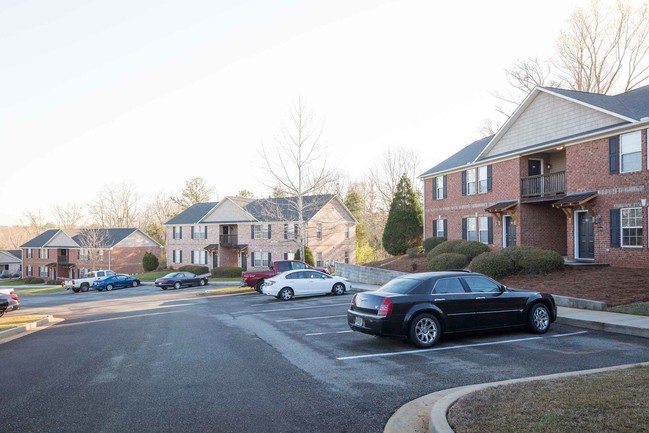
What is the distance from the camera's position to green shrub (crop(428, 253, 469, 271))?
2341 cm

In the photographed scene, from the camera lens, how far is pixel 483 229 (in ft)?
94.3

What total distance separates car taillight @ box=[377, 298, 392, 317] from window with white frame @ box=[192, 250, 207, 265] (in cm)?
4819

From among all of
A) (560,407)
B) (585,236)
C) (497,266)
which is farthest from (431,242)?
(560,407)

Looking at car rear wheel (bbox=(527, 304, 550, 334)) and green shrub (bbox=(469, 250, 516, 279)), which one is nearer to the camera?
car rear wheel (bbox=(527, 304, 550, 334))

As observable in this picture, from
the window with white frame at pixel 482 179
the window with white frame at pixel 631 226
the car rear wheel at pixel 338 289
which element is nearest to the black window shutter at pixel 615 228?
the window with white frame at pixel 631 226

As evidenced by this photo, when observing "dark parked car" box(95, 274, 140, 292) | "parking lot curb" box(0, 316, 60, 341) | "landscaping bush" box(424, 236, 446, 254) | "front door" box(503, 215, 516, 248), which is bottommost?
"dark parked car" box(95, 274, 140, 292)

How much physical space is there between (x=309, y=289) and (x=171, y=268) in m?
41.6

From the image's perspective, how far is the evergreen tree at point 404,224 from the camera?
3662 cm

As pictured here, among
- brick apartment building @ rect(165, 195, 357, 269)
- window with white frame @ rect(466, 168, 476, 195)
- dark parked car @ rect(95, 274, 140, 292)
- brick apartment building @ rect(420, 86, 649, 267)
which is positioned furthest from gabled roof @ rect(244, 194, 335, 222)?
brick apartment building @ rect(420, 86, 649, 267)

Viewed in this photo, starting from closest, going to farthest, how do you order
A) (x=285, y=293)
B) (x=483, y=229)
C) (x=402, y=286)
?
(x=402, y=286), (x=285, y=293), (x=483, y=229)

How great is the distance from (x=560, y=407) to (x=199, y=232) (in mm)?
53954

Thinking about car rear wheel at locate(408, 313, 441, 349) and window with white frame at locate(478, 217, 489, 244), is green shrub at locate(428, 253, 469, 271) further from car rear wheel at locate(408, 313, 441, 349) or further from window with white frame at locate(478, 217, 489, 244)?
car rear wheel at locate(408, 313, 441, 349)

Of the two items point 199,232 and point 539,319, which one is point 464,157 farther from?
point 199,232

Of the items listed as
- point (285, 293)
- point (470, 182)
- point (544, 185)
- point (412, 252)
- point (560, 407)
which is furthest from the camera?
point (412, 252)
